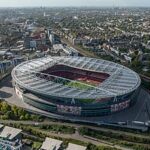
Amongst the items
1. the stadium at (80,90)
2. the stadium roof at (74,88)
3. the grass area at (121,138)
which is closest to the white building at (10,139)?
the grass area at (121,138)

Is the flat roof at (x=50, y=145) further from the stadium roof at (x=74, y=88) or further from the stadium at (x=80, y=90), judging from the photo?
the stadium roof at (x=74, y=88)

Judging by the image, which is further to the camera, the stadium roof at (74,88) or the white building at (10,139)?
the stadium roof at (74,88)

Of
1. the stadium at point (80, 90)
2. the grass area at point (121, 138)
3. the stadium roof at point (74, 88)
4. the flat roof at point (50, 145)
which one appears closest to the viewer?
the flat roof at point (50, 145)

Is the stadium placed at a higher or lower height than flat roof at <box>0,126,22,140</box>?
higher

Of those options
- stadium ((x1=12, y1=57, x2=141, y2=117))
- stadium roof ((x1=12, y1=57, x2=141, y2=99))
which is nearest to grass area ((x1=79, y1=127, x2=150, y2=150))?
stadium ((x1=12, y1=57, x2=141, y2=117))

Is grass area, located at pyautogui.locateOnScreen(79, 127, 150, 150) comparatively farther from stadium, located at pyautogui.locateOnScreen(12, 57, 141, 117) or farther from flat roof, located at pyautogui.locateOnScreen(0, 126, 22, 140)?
flat roof, located at pyautogui.locateOnScreen(0, 126, 22, 140)

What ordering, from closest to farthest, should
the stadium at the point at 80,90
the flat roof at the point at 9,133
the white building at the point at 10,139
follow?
the white building at the point at 10,139
the flat roof at the point at 9,133
the stadium at the point at 80,90

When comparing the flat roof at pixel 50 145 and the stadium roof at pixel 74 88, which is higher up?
the stadium roof at pixel 74 88

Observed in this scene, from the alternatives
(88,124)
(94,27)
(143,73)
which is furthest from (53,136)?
(94,27)

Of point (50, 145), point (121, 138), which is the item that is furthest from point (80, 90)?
point (50, 145)
